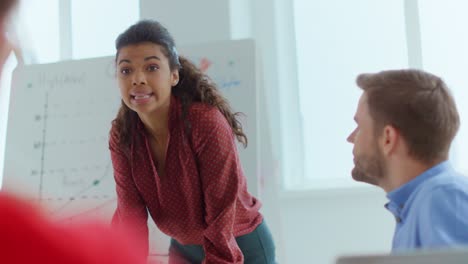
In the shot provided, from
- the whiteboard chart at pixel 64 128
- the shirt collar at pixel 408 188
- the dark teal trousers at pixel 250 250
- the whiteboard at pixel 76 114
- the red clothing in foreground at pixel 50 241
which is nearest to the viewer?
the red clothing in foreground at pixel 50 241

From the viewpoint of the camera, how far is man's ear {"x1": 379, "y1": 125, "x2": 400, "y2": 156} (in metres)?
1.31

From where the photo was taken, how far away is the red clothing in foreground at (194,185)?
1603 millimetres

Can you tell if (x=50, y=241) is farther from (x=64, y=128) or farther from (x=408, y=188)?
(x=64, y=128)

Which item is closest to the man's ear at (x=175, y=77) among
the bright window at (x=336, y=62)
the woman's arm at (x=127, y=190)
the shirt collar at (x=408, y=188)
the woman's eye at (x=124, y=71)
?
the woman's eye at (x=124, y=71)

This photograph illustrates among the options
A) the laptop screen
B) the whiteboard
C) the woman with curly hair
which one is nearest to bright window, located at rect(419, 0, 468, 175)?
the whiteboard

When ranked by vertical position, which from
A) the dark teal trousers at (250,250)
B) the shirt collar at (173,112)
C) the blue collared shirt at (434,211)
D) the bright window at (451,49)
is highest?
the bright window at (451,49)

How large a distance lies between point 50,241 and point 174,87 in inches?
61.0

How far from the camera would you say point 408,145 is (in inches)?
51.0

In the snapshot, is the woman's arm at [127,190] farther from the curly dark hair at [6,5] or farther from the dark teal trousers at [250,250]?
the curly dark hair at [6,5]

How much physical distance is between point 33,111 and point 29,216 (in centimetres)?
248

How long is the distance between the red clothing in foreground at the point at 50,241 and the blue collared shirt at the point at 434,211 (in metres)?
0.89

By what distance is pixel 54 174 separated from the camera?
250cm

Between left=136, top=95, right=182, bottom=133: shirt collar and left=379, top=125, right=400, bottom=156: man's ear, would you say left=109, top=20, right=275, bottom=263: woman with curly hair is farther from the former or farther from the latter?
left=379, top=125, right=400, bottom=156: man's ear

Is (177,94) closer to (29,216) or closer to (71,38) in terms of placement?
(29,216)
